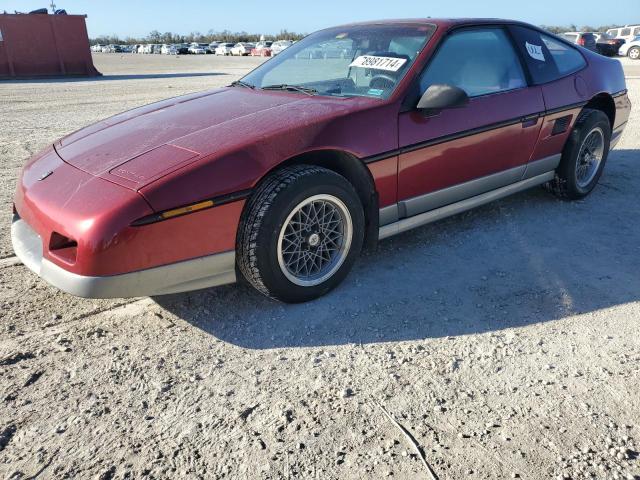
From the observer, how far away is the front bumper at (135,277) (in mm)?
2297

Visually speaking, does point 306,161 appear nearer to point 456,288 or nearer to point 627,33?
point 456,288

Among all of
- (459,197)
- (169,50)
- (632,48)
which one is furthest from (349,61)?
(169,50)

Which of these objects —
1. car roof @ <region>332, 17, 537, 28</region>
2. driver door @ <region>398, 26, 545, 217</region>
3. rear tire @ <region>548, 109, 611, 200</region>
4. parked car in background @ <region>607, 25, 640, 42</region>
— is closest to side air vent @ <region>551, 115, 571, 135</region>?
rear tire @ <region>548, 109, 611, 200</region>

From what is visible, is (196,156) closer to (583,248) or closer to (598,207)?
(583,248)

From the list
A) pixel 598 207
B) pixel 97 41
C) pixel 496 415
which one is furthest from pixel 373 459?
pixel 97 41

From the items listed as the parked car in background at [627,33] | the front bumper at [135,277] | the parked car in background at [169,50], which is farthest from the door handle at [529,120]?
the parked car in background at [169,50]

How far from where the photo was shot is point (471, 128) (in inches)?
131

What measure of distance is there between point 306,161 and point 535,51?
2261 mm

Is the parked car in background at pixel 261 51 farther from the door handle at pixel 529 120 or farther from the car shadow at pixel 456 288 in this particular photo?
the car shadow at pixel 456 288

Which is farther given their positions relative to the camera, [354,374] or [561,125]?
[561,125]

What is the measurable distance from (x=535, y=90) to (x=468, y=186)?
0.96 metres

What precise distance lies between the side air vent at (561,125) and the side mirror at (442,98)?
1355 mm

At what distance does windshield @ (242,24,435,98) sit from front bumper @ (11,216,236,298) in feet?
4.48

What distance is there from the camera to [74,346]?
2.49 m
